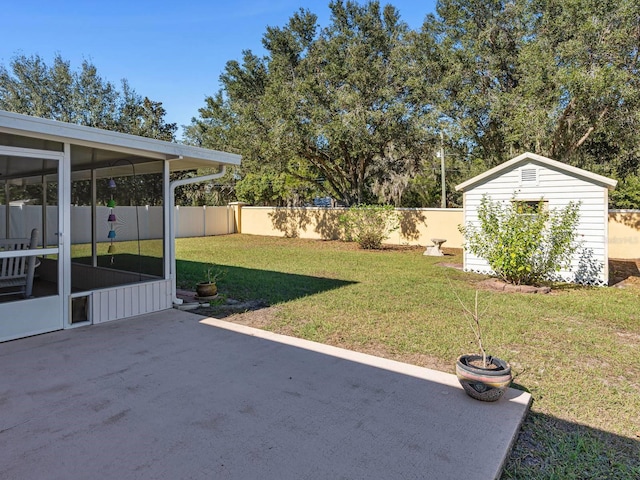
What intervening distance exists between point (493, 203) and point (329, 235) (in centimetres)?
910

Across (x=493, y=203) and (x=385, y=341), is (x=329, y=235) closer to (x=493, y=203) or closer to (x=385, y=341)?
(x=493, y=203)

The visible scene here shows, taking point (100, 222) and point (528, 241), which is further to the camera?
point (528, 241)

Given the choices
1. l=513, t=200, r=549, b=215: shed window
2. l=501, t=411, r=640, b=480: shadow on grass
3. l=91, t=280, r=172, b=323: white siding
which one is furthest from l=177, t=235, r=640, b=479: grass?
l=513, t=200, r=549, b=215: shed window

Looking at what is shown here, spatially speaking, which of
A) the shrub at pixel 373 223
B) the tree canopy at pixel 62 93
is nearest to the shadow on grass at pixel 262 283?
the shrub at pixel 373 223

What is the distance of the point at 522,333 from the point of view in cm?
462

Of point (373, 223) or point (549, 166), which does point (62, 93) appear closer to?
point (373, 223)

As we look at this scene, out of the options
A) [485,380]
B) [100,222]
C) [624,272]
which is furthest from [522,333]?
[624,272]

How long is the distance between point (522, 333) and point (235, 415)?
351 centimetres

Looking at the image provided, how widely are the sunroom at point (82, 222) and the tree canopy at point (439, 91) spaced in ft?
29.5

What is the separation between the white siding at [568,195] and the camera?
7.66m

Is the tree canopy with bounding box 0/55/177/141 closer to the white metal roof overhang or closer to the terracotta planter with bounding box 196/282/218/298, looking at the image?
the white metal roof overhang

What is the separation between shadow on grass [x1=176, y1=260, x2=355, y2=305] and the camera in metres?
6.56

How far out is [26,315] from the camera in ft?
13.7

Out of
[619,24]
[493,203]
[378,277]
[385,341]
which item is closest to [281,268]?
[378,277]
